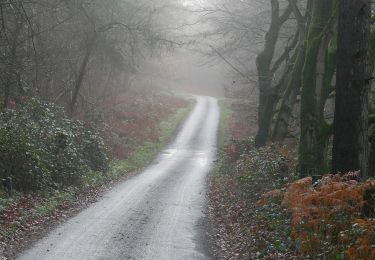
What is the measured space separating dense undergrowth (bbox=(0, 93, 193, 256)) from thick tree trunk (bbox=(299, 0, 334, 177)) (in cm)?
667

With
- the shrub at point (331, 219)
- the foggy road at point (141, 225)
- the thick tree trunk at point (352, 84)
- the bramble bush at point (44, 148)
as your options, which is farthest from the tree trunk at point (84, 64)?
the shrub at point (331, 219)

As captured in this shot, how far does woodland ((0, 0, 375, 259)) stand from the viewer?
325 inches

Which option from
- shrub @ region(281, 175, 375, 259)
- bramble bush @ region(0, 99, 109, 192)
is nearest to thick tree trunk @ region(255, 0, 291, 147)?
bramble bush @ region(0, 99, 109, 192)

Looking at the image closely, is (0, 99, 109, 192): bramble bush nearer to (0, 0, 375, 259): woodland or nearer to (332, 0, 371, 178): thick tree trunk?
(0, 0, 375, 259): woodland

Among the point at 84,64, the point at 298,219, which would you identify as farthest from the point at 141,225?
the point at 84,64

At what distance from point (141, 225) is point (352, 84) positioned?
20.0 feet

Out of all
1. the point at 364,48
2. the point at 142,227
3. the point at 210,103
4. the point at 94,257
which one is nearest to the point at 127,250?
the point at 94,257

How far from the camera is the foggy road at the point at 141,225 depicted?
9.49 meters

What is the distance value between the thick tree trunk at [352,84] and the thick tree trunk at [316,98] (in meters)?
3.13

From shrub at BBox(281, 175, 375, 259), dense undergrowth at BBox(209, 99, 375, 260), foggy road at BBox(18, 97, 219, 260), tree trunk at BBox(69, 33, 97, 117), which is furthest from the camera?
tree trunk at BBox(69, 33, 97, 117)

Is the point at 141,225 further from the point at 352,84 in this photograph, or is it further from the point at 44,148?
the point at 352,84

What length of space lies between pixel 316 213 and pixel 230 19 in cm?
1667

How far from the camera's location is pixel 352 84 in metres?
8.86

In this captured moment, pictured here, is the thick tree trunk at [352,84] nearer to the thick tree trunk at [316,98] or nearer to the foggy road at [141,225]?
the thick tree trunk at [316,98]
